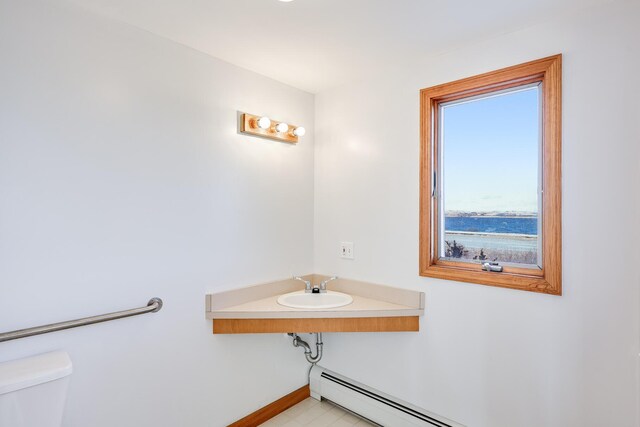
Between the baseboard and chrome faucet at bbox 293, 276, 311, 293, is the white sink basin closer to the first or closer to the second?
chrome faucet at bbox 293, 276, 311, 293

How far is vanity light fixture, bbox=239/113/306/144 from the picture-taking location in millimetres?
2102

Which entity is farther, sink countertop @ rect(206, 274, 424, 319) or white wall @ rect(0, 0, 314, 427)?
sink countertop @ rect(206, 274, 424, 319)

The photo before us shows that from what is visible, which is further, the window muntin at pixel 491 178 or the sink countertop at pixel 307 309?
the sink countertop at pixel 307 309

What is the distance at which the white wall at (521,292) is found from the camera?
1.42m

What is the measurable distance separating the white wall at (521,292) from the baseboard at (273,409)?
0.34m

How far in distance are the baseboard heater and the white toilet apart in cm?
162

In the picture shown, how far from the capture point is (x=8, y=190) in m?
1.32

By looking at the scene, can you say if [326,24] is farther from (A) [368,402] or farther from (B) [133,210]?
(A) [368,402]

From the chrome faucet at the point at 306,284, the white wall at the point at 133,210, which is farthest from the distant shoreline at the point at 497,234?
the white wall at the point at 133,210

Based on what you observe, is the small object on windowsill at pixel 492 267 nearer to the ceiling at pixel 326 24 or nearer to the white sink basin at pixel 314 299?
the white sink basin at pixel 314 299

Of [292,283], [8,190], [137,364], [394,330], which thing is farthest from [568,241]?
[8,190]

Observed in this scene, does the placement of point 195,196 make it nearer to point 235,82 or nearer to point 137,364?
point 235,82

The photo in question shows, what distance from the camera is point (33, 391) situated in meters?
1.23

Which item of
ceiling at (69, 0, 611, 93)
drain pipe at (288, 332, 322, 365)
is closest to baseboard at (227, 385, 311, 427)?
drain pipe at (288, 332, 322, 365)
